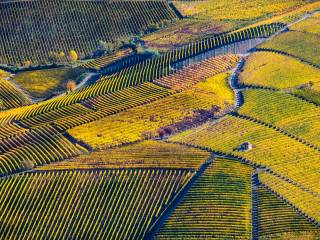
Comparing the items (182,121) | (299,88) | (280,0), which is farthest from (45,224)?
(280,0)

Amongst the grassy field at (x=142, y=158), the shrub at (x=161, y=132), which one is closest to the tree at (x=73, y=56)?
the shrub at (x=161, y=132)

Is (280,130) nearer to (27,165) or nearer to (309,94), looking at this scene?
(309,94)

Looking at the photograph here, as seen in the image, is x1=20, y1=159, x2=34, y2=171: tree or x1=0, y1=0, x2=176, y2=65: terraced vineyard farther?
x1=0, y1=0, x2=176, y2=65: terraced vineyard

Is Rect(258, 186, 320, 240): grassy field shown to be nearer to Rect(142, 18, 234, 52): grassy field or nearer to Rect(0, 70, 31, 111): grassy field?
Rect(142, 18, 234, 52): grassy field

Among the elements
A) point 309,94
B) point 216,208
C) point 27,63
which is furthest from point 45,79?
point 216,208

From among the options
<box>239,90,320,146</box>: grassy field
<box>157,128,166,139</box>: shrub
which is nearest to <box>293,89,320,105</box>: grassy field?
<box>239,90,320,146</box>: grassy field

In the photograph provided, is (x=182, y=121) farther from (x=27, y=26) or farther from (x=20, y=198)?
(x=27, y=26)
